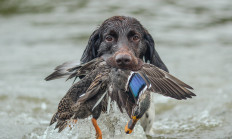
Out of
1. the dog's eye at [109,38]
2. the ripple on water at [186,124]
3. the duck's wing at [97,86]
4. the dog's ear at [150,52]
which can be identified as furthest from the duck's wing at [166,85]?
the ripple on water at [186,124]

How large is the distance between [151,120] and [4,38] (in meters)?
6.76

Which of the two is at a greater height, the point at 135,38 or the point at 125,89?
the point at 135,38

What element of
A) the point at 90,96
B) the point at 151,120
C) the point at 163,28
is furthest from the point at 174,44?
the point at 90,96

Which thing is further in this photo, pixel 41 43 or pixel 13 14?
pixel 13 14

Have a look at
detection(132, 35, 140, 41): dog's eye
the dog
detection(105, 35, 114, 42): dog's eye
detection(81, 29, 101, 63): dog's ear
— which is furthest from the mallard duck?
detection(81, 29, 101, 63): dog's ear

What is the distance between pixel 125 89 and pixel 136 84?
3.8 inches

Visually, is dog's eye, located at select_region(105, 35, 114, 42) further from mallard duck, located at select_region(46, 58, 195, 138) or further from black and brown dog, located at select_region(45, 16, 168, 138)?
mallard duck, located at select_region(46, 58, 195, 138)

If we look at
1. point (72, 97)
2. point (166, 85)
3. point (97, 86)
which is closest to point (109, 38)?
point (72, 97)

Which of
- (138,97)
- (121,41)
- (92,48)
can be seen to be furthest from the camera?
(92,48)

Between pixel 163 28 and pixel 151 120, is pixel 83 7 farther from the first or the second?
pixel 151 120

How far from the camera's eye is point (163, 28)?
1123 centimetres

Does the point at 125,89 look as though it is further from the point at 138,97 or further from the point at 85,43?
the point at 85,43

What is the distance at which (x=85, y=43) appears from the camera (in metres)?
10.2

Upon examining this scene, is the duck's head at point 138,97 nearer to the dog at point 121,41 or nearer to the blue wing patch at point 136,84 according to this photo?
the blue wing patch at point 136,84
